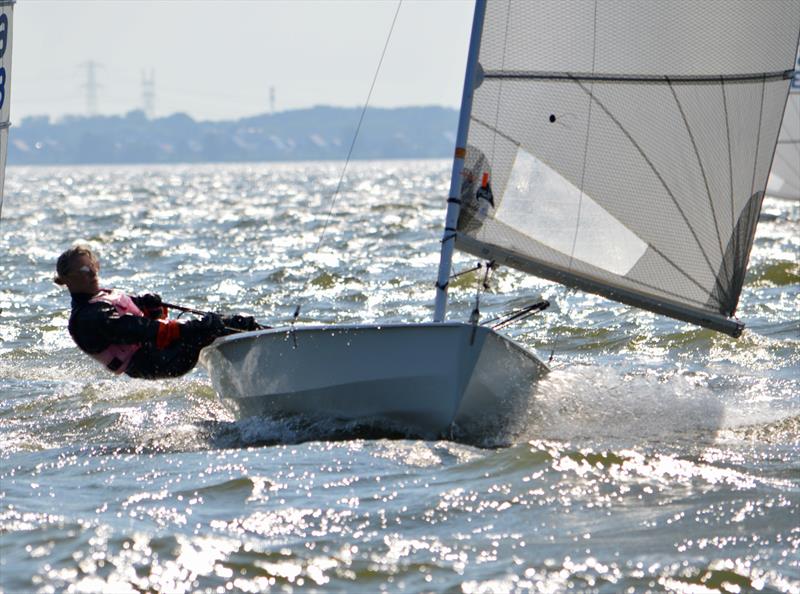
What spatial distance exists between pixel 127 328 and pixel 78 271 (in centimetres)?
35

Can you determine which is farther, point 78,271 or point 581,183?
point 78,271

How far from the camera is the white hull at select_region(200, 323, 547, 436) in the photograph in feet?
18.8

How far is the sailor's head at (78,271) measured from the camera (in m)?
6.52

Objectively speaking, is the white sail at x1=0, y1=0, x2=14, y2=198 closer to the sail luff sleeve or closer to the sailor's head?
the sail luff sleeve

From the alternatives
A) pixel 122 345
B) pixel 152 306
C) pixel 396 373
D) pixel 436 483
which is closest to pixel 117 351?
pixel 122 345

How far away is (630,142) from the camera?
21.1ft

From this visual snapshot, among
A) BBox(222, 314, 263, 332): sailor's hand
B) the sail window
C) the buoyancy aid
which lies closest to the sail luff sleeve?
the buoyancy aid

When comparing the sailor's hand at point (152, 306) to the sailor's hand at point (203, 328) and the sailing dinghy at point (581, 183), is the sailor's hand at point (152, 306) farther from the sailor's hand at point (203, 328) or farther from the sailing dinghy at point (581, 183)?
the sailing dinghy at point (581, 183)

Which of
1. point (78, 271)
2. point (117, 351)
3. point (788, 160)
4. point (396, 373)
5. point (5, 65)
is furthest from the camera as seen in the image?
point (788, 160)

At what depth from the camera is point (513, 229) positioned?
247 inches

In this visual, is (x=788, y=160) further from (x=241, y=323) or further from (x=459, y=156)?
(x=459, y=156)

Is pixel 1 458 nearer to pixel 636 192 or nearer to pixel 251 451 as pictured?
pixel 251 451

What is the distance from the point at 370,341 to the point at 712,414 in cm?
187

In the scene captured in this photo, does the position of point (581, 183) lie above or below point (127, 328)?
above
